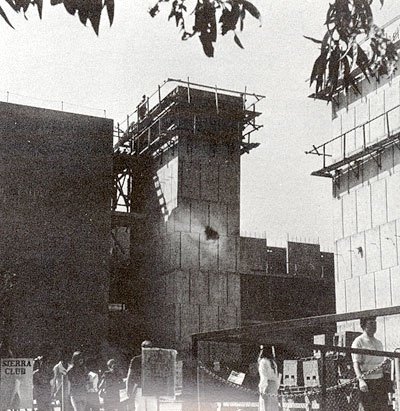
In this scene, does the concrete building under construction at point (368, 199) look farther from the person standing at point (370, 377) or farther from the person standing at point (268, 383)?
the person standing at point (370, 377)

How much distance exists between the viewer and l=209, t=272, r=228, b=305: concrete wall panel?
120 ft

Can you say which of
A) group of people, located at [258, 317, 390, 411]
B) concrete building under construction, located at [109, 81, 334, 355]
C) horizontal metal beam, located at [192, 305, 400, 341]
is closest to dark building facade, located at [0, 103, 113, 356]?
concrete building under construction, located at [109, 81, 334, 355]

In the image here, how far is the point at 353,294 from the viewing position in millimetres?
28984

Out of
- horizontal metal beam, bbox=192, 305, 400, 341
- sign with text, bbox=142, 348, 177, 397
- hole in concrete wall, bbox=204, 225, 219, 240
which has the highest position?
hole in concrete wall, bbox=204, 225, 219, 240

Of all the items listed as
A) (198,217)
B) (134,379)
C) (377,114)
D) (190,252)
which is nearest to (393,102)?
(377,114)

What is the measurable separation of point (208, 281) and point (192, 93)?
10.1 m

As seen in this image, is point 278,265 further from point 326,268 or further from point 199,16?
point 199,16

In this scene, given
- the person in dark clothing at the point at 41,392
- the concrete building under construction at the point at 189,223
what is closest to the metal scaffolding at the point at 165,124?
the concrete building under construction at the point at 189,223

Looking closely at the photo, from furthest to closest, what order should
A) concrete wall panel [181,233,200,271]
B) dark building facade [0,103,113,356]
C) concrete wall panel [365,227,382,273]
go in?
concrete wall panel [181,233,200,271]
dark building facade [0,103,113,356]
concrete wall panel [365,227,382,273]

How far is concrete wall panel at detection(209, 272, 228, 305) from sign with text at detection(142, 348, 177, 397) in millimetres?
25871

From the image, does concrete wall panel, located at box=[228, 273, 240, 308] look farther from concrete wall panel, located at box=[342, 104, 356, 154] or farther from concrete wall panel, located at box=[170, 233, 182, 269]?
concrete wall panel, located at box=[342, 104, 356, 154]

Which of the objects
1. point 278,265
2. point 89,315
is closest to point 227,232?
point 278,265

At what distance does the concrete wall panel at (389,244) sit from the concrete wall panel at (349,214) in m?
2.23

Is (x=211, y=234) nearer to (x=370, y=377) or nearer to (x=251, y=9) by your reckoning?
(x=370, y=377)
